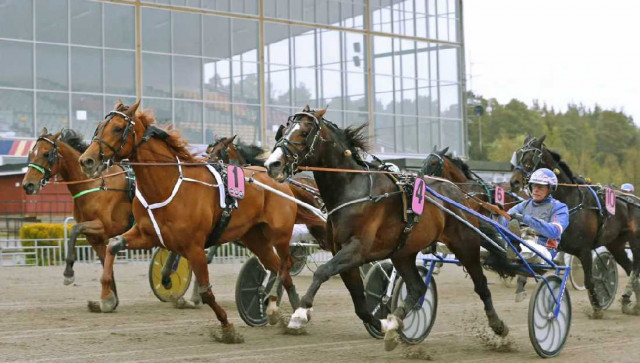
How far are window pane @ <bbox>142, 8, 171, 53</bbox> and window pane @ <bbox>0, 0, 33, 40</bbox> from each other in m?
3.31

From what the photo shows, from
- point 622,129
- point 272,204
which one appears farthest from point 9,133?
point 622,129

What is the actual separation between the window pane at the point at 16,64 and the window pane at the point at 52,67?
25 cm

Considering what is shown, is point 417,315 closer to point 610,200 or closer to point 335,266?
point 335,266

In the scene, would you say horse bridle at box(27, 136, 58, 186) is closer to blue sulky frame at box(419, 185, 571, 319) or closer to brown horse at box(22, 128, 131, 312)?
brown horse at box(22, 128, 131, 312)

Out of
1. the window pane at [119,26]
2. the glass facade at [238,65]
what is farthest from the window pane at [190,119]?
the window pane at [119,26]

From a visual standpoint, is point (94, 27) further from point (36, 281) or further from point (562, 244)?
point (562, 244)

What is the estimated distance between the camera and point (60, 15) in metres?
25.8

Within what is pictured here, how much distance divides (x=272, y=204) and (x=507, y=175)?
20842 mm

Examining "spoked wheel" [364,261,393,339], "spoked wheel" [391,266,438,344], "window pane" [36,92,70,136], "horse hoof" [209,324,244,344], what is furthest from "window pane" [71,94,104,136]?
"spoked wheel" [391,266,438,344]

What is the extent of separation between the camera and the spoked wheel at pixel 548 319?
7.48 metres

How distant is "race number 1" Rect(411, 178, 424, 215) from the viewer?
748 cm

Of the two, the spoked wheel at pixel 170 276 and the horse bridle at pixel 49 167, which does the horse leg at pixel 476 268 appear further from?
the horse bridle at pixel 49 167

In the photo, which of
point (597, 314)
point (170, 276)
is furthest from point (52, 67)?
point (597, 314)

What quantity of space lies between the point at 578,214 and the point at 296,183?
132 inches
